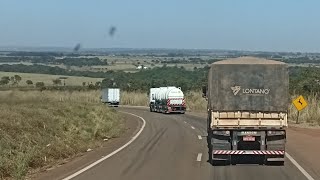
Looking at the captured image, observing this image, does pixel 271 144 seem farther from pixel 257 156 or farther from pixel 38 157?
pixel 38 157

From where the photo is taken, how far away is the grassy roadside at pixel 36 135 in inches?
633

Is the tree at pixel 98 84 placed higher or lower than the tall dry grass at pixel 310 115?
lower

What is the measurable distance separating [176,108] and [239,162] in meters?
44.5

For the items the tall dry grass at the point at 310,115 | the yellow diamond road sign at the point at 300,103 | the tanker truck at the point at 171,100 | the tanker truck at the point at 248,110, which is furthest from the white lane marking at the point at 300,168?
the tanker truck at the point at 171,100

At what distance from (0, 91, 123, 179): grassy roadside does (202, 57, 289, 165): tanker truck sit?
559 centimetres

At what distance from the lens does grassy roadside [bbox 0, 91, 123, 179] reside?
16078mm

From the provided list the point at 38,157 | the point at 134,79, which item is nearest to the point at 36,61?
the point at 38,157

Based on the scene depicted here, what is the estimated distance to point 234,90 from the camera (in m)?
18.4

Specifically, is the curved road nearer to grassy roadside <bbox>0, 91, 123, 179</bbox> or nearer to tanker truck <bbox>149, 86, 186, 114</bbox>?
grassy roadside <bbox>0, 91, 123, 179</bbox>

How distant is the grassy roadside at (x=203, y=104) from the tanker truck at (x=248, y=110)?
2115 cm

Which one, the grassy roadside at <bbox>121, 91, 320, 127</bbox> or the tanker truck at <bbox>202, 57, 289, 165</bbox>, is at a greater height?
the tanker truck at <bbox>202, 57, 289, 165</bbox>

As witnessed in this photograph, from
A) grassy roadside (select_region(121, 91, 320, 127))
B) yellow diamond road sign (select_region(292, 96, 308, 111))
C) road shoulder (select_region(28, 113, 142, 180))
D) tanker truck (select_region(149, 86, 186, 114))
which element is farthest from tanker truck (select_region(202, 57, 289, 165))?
tanker truck (select_region(149, 86, 186, 114))

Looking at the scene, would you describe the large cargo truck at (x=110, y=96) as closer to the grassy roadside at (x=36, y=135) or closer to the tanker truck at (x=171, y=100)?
the tanker truck at (x=171, y=100)

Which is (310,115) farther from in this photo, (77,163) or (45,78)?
(45,78)
